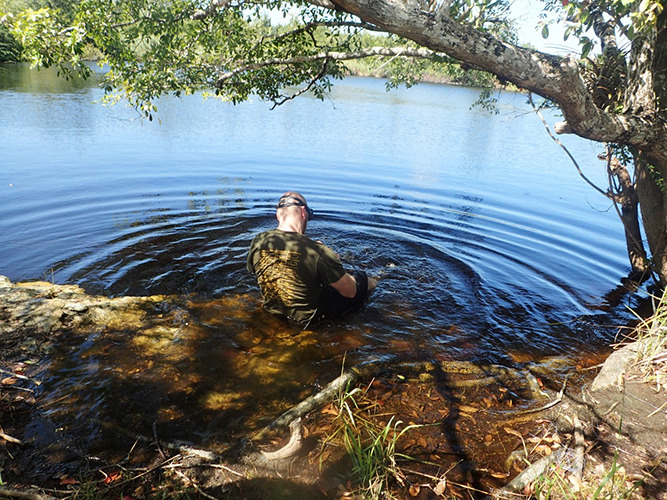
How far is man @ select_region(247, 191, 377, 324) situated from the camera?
5814 mm

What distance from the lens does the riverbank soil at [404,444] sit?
345 centimetres

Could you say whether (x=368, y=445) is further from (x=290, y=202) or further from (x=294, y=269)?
(x=290, y=202)

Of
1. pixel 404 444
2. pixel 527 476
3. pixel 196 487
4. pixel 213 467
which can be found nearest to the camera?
pixel 196 487

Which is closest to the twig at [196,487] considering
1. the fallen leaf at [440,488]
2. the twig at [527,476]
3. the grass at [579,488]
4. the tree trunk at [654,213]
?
the fallen leaf at [440,488]

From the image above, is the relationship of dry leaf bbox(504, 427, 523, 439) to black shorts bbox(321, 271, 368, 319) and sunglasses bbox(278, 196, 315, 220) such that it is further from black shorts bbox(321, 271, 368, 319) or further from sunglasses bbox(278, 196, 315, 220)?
sunglasses bbox(278, 196, 315, 220)

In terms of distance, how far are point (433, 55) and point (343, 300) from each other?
177 inches

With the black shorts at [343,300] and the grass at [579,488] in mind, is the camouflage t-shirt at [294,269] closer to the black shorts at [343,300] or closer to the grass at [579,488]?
the black shorts at [343,300]

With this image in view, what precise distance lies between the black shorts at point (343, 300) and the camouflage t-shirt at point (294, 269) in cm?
15

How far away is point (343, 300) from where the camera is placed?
649cm

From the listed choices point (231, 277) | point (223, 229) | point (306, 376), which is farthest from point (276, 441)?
point (223, 229)

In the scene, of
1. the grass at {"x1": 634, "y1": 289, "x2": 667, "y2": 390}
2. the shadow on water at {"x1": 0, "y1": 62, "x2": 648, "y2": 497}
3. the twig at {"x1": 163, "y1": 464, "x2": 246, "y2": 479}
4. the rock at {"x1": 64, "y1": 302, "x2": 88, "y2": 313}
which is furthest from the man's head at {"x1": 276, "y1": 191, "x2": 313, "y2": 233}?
the grass at {"x1": 634, "y1": 289, "x2": 667, "y2": 390}

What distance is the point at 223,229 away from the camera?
33.3 ft

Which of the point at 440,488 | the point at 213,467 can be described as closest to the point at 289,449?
the point at 213,467

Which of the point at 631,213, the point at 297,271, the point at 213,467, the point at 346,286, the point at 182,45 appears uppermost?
the point at 182,45
